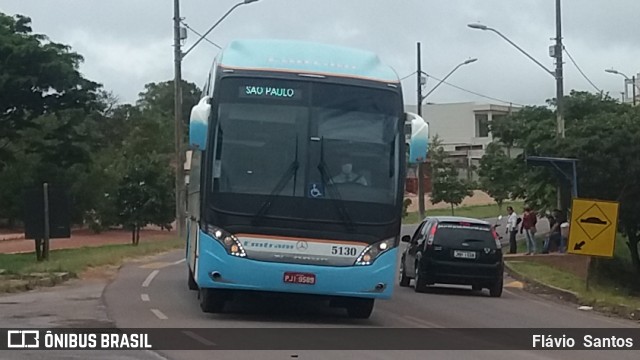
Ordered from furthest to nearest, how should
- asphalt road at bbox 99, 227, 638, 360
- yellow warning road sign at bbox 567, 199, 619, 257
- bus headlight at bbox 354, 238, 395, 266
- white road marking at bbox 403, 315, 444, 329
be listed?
yellow warning road sign at bbox 567, 199, 619, 257 < white road marking at bbox 403, 315, 444, 329 < bus headlight at bbox 354, 238, 395, 266 < asphalt road at bbox 99, 227, 638, 360

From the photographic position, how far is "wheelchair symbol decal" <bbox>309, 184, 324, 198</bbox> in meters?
14.9

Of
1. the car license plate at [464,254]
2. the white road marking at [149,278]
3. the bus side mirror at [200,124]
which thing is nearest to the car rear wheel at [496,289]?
the car license plate at [464,254]

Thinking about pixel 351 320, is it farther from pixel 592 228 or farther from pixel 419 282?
pixel 592 228

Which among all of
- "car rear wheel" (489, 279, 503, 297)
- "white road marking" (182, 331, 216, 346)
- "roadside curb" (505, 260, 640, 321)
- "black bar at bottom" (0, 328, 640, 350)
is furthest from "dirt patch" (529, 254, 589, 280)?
"white road marking" (182, 331, 216, 346)

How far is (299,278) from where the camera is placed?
14852 millimetres

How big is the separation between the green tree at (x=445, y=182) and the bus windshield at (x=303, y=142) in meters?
48.6

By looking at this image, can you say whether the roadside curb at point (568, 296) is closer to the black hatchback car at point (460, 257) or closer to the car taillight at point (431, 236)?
the black hatchback car at point (460, 257)

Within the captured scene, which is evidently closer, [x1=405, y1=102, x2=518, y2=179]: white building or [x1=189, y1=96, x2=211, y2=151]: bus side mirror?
[x1=189, y1=96, x2=211, y2=151]: bus side mirror

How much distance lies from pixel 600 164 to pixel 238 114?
20203 millimetres

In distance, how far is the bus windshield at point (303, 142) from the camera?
1488 centimetres

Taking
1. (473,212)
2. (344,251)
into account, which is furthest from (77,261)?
(473,212)

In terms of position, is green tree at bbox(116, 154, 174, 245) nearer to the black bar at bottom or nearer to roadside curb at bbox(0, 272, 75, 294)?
roadside curb at bbox(0, 272, 75, 294)

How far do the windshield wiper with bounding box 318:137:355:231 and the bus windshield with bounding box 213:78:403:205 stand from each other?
1cm

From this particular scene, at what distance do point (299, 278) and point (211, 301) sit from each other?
1861 mm
